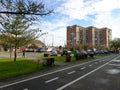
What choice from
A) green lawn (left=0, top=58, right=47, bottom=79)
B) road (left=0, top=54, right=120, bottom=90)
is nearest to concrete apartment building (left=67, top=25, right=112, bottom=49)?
green lawn (left=0, top=58, right=47, bottom=79)

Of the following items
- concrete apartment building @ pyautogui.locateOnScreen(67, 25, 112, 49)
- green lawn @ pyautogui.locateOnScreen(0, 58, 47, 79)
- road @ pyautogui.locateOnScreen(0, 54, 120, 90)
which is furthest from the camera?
concrete apartment building @ pyautogui.locateOnScreen(67, 25, 112, 49)

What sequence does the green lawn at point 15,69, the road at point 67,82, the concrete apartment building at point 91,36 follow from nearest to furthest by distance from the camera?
the road at point 67,82 < the green lawn at point 15,69 < the concrete apartment building at point 91,36

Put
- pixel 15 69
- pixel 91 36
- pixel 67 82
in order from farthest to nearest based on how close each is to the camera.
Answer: pixel 91 36 < pixel 15 69 < pixel 67 82

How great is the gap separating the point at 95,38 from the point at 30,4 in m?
159

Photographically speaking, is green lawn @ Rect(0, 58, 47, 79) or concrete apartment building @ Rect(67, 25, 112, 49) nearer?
green lawn @ Rect(0, 58, 47, 79)

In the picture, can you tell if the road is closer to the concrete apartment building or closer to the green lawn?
the green lawn

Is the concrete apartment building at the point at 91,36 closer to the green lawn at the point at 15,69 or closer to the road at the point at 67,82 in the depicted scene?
the green lawn at the point at 15,69

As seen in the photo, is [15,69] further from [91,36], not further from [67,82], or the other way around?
[91,36]

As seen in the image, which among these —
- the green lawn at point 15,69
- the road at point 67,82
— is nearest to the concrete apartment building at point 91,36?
the green lawn at point 15,69

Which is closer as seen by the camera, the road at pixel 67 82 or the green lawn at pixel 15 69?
the road at pixel 67 82

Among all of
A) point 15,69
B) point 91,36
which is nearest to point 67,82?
point 15,69

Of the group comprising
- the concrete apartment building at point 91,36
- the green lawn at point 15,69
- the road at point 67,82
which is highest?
the concrete apartment building at point 91,36

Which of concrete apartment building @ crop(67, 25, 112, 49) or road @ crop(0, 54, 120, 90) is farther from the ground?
concrete apartment building @ crop(67, 25, 112, 49)

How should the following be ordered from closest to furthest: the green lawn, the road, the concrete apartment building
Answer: the road → the green lawn → the concrete apartment building
